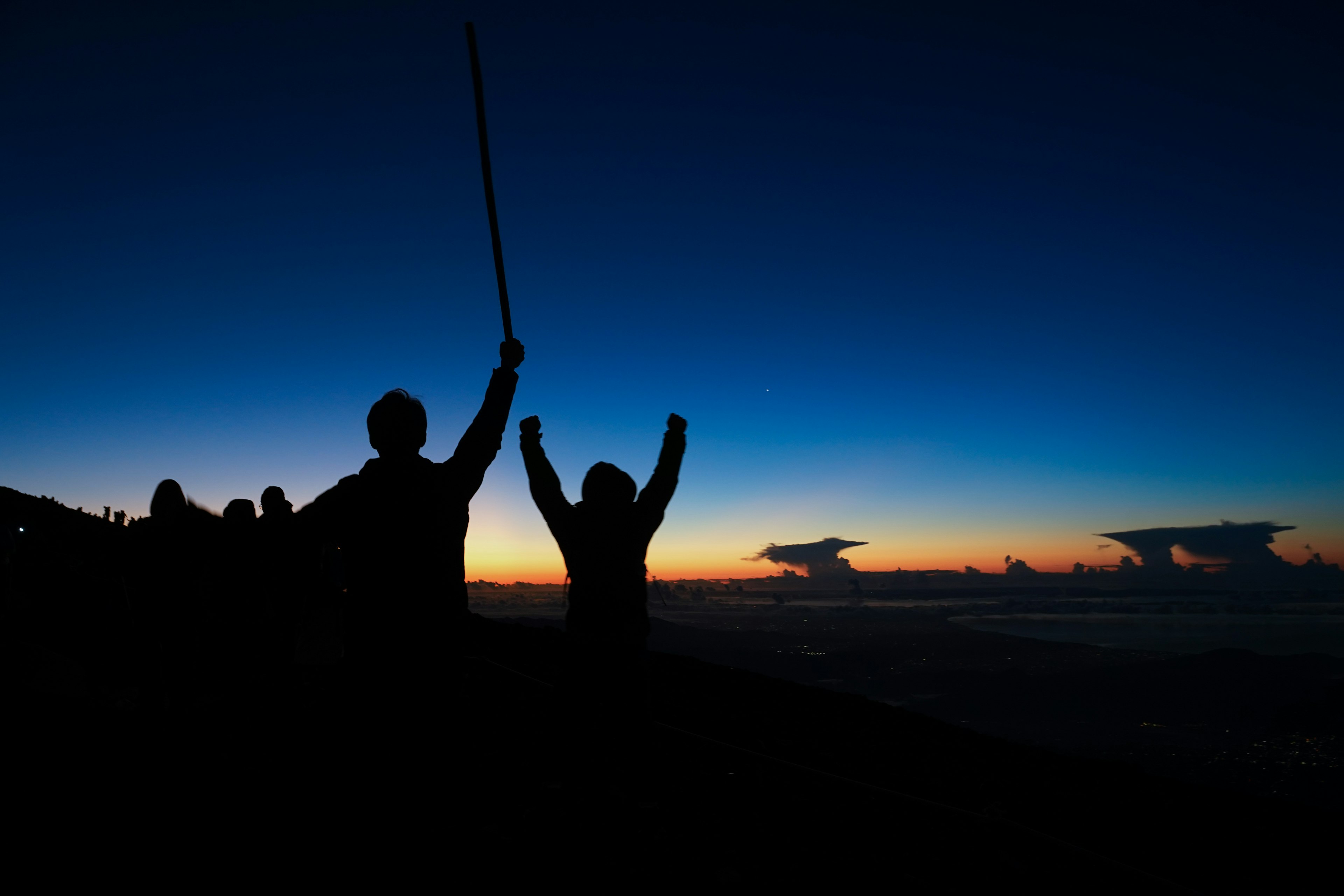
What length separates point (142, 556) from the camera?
4066 mm

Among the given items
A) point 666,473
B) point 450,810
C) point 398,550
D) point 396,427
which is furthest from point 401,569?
point 666,473

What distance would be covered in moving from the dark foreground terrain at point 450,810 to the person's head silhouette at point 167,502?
1501mm

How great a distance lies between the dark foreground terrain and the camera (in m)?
2.11

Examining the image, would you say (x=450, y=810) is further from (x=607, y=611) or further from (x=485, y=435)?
(x=607, y=611)

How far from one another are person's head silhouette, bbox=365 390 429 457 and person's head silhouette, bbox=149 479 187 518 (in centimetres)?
302

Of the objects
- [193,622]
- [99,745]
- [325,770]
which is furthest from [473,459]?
[99,745]

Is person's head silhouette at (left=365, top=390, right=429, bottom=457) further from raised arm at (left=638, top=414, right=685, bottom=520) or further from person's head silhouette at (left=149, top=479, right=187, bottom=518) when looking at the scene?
person's head silhouette at (left=149, top=479, right=187, bottom=518)

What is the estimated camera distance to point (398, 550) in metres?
2.17

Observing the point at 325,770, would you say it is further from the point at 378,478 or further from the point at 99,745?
the point at 378,478

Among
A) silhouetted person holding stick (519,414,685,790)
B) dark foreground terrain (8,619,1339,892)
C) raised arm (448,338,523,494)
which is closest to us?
dark foreground terrain (8,619,1339,892)

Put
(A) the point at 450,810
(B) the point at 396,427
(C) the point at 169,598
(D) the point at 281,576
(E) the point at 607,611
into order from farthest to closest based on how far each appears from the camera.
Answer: (C) the point at 169,598 → (E) the point at 607,611 → (D) the point at 281,576 → (B) the point at 396,427 → (A) the point at 450,810

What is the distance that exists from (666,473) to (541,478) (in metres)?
0.83

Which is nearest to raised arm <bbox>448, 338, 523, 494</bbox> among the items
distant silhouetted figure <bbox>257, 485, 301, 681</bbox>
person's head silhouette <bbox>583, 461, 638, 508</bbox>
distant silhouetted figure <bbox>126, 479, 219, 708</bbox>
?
distant silhouetted figure <bbox>257, 485, 301, 681</bbox>

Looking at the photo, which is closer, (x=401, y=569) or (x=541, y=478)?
(x=401, y=569)
